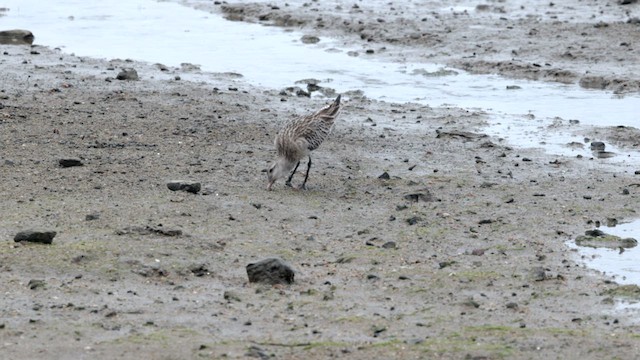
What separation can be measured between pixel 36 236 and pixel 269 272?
1869mm

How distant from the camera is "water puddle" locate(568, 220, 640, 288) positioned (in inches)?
383

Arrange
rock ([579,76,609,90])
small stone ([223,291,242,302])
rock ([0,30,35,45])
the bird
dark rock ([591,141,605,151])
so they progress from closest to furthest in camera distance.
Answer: small stone ([223,291,242,302]), the bird, dark rock ([591,141,605,151]), rock ([579,76,609,90]), rock ([0,30,35,45])

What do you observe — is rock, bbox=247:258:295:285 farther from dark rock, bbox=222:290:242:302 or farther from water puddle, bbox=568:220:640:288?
water puddle, bbox=568:220:640:288

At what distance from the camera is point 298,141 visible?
40.7 feet

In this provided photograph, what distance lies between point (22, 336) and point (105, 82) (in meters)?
9.53

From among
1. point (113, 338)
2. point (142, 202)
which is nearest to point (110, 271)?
point (113, 338)

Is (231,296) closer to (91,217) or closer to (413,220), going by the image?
(91,217)

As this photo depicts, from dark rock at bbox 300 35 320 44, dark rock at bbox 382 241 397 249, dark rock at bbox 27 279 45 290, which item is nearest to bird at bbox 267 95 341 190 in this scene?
dark rock at bbox 382 241 397 249

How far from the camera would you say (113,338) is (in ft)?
25.4

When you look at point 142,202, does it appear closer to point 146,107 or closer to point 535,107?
point 146,107

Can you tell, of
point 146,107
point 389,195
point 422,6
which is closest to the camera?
point 389,195

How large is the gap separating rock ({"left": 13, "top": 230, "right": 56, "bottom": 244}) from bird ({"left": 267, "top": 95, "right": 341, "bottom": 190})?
3.04 meters

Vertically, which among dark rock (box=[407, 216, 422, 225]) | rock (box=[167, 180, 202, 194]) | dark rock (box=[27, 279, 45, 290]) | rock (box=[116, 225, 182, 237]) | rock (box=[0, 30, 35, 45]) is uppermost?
dark rock (box=[27, 279, 45, 290])

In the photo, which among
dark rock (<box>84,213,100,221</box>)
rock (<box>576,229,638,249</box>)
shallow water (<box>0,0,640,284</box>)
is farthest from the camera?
shallow water (<box>0,0,640,284</box>)
